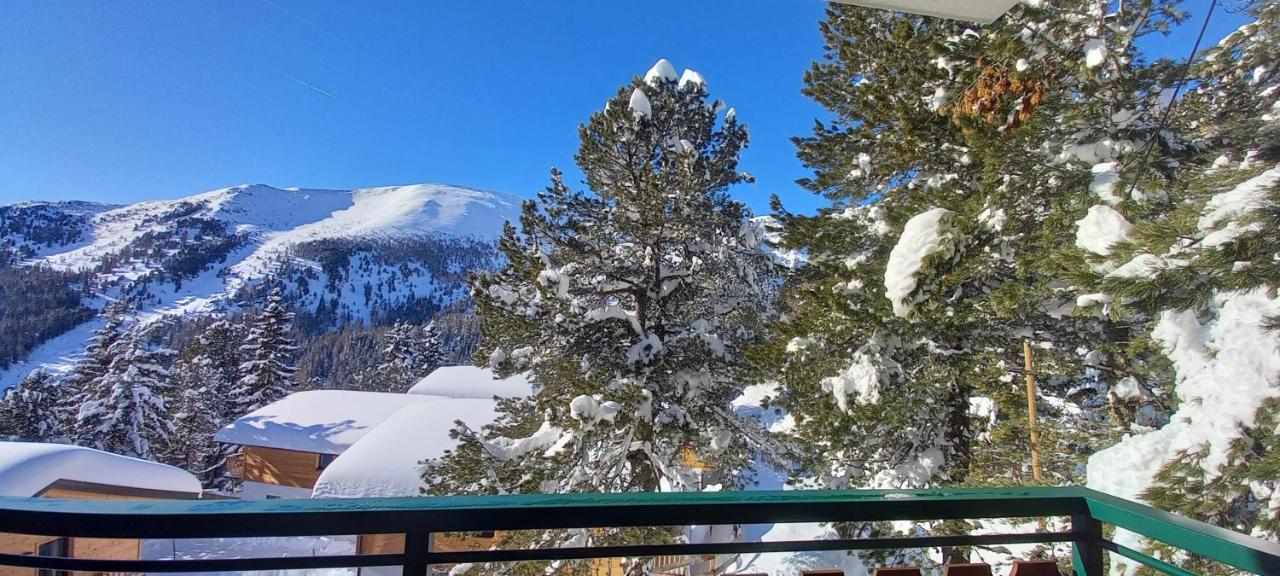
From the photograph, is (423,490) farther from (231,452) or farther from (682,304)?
(231,452)

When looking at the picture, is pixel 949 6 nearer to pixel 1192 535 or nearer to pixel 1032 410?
pixel 1192 535

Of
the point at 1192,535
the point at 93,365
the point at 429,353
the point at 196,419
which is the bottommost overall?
the point at 196,419

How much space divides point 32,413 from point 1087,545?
3735cm

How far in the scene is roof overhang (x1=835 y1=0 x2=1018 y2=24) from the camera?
209 centimetres

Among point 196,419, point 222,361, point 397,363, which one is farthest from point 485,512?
point 397,363

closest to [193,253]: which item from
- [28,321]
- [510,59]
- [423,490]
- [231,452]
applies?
[28,321]

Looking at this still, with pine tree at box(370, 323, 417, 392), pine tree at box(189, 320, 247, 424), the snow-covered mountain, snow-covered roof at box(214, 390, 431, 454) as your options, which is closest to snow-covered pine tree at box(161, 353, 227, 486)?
pine tree at box(189, 320, 247, 424)

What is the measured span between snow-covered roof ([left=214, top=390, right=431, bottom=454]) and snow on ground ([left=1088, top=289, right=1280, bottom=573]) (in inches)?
667

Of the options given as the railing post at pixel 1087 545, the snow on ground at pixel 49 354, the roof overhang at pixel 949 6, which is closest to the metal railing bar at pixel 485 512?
the railing post at pixel 1087 545

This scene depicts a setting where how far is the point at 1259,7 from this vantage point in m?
4.02

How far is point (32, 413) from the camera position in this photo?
25656mm

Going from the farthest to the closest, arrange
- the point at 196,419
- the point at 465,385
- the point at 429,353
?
the point at 429,353, the point at 196,419, the point at 465,385

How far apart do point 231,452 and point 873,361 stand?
26.2 meters

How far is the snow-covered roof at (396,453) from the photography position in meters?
12.2
